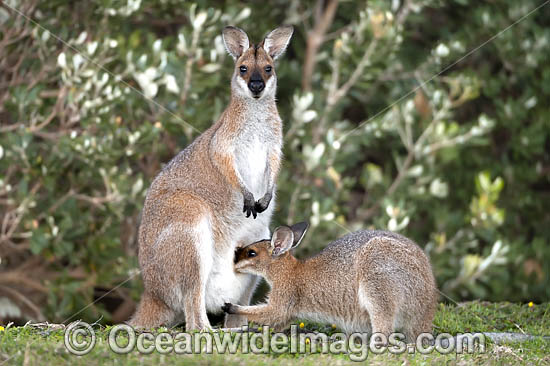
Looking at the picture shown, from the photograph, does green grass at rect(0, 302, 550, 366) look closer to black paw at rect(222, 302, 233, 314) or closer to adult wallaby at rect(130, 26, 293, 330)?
adult wallaby at rect(130, 26, 293, 330)

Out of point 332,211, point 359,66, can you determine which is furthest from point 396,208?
point 359,66

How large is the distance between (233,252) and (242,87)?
4.17ft

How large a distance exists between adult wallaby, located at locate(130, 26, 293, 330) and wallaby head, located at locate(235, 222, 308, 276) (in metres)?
0.10

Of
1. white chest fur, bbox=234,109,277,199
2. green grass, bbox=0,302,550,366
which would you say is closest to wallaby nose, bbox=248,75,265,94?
white chest fur, bbox=234,109,277,199

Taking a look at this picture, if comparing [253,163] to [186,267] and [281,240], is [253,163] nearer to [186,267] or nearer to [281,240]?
[281,240]

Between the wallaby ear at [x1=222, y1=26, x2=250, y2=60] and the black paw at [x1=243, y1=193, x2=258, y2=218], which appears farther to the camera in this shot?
the wallaby ear at [x1=222, y1=26, x2=250, y2=60]

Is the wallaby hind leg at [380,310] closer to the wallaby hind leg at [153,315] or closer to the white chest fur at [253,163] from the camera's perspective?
the white chest fur at [253,163]

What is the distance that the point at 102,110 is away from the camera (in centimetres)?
817

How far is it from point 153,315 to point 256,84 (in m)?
1.89

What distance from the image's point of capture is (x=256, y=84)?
6.34m

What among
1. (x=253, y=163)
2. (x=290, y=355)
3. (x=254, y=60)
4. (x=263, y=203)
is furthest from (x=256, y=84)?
(x=290, y=355)

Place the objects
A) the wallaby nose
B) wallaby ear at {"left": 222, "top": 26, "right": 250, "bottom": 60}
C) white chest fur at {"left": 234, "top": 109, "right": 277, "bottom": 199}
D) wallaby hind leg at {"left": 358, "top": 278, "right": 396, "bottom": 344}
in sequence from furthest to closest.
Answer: wallaby ear at {"left": 222, "top": 26, "right": 250, "bottom": 60} < white chest fur at {"left": 234, "top": 109, "right": 277, "bottom": 199} < the wallaby nose < wallaby hind leg at {"left": 358, "top": 278, "right": 396, "bottom": 344}

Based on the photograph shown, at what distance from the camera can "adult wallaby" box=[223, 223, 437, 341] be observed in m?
5.68

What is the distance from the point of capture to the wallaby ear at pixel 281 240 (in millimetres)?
6211
